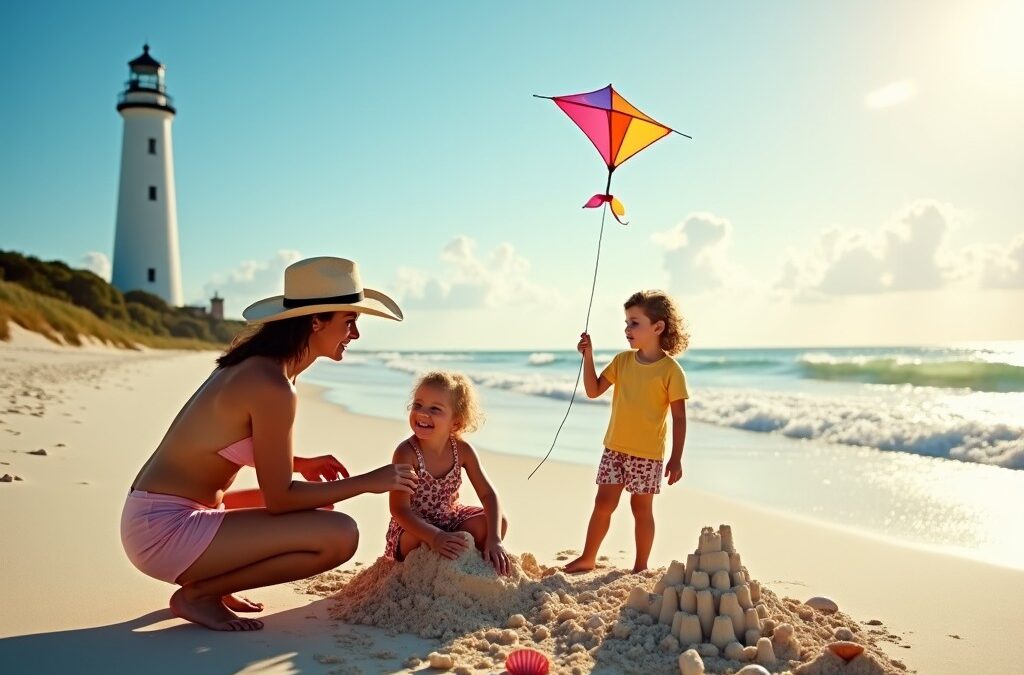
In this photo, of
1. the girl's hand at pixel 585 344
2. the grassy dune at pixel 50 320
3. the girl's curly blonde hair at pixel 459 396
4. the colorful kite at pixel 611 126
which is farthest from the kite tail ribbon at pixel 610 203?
the grassy dune at pixel 50 320

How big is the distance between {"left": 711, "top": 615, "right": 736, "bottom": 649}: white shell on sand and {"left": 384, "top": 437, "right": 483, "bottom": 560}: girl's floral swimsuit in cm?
121

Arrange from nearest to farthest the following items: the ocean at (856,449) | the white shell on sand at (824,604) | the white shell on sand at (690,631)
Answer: the white shell on sand at (690,631)
the white shell on sand at (824,604)
the ocean at (856,449)

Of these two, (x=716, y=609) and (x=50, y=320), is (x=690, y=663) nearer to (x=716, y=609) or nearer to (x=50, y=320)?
(x=716, y=609)

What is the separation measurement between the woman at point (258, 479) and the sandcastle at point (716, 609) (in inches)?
44.9

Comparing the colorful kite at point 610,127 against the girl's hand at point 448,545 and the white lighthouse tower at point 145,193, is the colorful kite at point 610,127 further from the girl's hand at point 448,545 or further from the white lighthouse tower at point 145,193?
the white lighthouse tower at point 145,193

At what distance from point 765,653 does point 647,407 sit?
177 centimetres

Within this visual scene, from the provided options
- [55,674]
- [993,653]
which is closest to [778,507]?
[993,653]

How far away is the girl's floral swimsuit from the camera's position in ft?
12.4

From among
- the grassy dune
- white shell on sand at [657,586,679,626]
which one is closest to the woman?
white shell on sand at [657,586,679,626]

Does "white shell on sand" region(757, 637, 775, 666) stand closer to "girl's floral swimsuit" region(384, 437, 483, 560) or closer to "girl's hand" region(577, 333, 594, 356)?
"girl's floral swimsuit" region(384, 437, 483, 560)

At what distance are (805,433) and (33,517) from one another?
8.36 meters

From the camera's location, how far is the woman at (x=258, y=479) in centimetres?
315

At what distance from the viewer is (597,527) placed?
4441mm

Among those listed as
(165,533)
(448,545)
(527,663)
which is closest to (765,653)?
(527,663)
